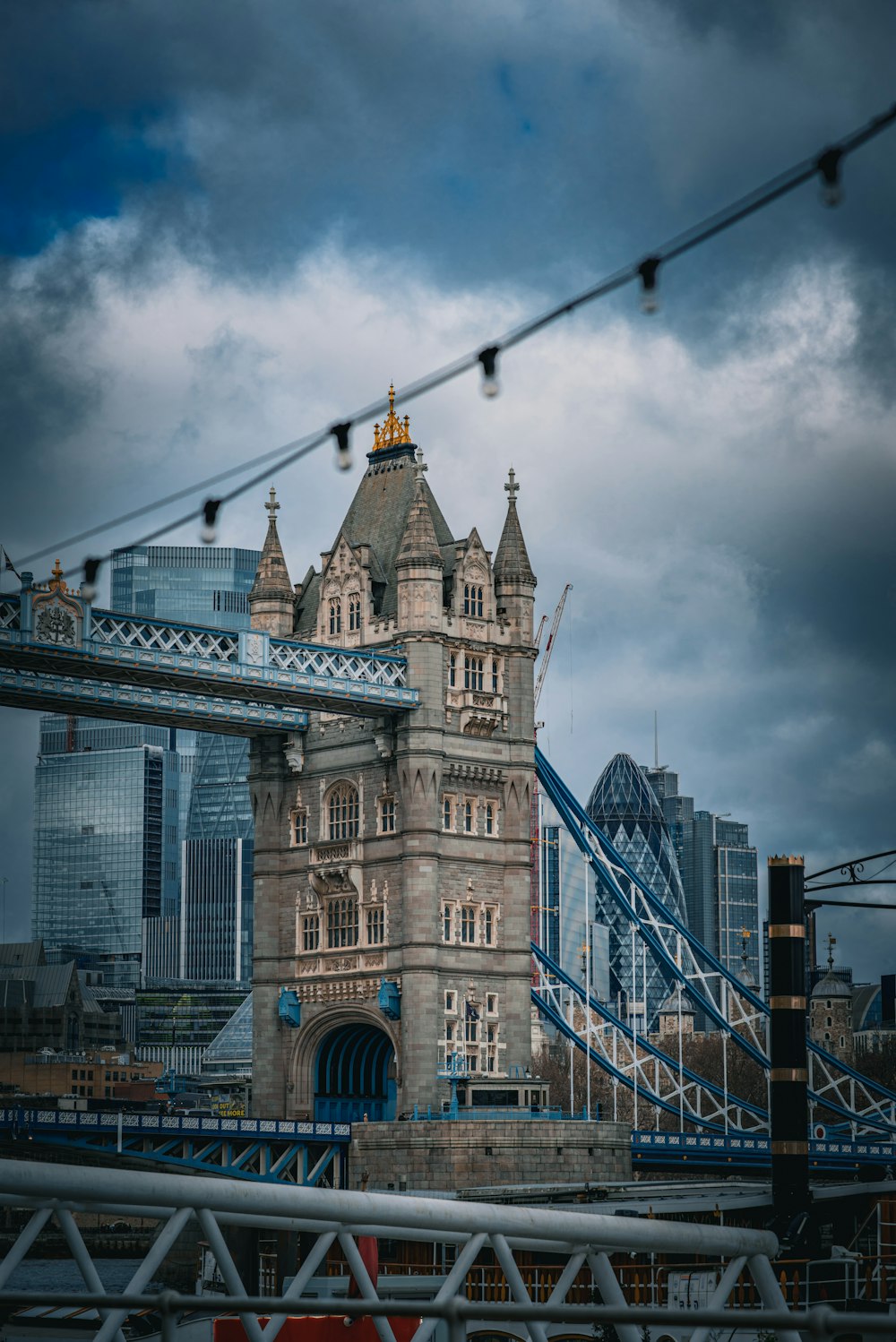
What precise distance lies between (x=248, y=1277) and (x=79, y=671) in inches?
931

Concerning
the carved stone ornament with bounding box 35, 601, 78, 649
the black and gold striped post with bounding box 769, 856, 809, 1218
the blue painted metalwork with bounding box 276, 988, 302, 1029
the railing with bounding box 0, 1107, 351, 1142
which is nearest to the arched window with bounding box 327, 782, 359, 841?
the blue painted metalwork with bounding box 276, 988, 302, 1029

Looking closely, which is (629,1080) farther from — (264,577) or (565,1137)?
(264,577)

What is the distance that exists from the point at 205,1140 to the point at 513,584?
25.9m

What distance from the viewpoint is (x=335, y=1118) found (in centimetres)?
8662

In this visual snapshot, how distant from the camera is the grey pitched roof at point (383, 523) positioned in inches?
3460

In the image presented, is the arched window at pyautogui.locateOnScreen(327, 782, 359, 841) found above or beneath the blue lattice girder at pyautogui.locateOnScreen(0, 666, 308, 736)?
beneath

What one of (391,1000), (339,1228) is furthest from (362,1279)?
(391,1000)

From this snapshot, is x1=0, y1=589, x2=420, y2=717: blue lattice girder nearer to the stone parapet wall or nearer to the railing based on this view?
the railing

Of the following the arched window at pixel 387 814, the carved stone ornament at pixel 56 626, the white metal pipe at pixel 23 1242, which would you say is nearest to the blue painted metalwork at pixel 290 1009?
the arched window at pixel 387 814

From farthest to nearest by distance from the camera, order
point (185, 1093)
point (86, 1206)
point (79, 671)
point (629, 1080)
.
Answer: point (185, 1093)
point (629, 1080)
point (79, 671)
point (86, 1206)

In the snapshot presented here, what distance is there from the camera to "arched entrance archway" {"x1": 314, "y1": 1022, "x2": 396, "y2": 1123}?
8662 cm

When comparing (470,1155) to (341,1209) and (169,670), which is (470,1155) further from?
(341,1209)

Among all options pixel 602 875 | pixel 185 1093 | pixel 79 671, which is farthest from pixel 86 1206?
pixel 185 1093

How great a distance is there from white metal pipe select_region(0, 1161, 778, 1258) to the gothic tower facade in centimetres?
6343
